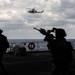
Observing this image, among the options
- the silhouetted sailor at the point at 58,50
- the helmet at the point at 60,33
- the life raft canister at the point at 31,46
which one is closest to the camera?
the silhouetted sailor at the point at 58,50

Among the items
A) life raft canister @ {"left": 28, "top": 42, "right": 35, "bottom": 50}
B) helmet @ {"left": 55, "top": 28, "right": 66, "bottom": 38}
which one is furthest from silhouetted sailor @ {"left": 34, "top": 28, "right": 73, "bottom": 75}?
life raft canister @ {"left": 28, "top": 42, "right": 35, "bottom": 50}

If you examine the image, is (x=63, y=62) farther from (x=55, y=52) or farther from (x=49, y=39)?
(x=49, y=39)

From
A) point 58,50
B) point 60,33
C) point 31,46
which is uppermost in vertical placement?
point 60,33

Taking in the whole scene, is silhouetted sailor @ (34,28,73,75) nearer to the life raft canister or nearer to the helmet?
the helmet

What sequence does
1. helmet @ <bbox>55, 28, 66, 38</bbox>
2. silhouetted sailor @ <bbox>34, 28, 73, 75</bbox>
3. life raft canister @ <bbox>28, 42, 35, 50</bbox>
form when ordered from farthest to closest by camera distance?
life raft canister @ <bbox>28, 42, 35, 50</bbox> → helmet @ <bbox>55, 28, 66, 38</bbox> → silhouetted sailor @ <bbox>34, 28, 73, 75</bbox>

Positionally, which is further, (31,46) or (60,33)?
(31,46)

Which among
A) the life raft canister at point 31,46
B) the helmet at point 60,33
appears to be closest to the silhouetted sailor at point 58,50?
the helmet at point 60,33

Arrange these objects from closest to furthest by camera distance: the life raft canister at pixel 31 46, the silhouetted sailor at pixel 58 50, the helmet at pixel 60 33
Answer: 1. the silhouetted sailor at pixel 58 50
2. the helmet at pixel 60 33
3. the life raft canister at pixel 31 46

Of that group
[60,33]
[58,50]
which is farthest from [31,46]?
A: [58,50]

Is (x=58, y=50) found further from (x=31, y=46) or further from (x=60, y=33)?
(x=31, y=46)

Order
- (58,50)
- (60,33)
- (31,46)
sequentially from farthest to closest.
→ (31,46) < (60,33) < (58,50)

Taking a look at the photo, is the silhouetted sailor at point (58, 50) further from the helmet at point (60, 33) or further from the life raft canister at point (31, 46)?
the life raft canister at point (31, 46)

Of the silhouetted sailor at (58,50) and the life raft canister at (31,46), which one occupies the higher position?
the silhouetted sailor at (58,50)

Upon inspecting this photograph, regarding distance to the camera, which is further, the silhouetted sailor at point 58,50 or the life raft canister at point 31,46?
the life raft canister at point 31,46
